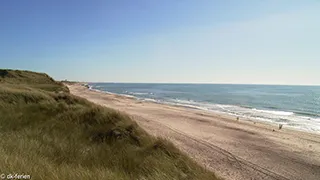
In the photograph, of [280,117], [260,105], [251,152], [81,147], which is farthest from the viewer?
[260,105]

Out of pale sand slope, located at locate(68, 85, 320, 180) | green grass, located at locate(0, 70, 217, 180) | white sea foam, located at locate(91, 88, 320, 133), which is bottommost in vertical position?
white sea foam, located at locate(91, 88, 320, 133)

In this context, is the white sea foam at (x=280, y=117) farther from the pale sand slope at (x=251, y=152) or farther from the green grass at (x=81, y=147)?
the green grass at (x=81, y=147)

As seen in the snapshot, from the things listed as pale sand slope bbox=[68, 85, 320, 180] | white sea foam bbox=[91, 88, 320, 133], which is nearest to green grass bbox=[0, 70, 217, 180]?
pale sand slope bbox=[68, 85, 320, 180]

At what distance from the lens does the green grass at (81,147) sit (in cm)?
439

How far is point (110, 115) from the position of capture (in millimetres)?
9352

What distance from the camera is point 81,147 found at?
6422mm

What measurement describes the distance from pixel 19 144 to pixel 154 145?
10.4 feet

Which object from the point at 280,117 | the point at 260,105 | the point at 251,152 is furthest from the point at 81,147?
the point at 260,105

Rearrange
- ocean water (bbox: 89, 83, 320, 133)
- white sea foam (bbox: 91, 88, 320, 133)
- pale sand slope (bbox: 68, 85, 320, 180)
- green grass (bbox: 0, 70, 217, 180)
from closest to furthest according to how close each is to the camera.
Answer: green grass (bbox: 0, 70, 217, 180) < pale sand slope (bbox: 68, 85, 320, 180) < white sea foam (bbox: 91, 88, 320, 133) < ocean water (bbox: 89, 83, 320, 133)

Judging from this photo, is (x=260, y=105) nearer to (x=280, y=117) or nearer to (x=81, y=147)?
(x=280, y=117)

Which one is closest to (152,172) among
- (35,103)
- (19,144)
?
(19,144)

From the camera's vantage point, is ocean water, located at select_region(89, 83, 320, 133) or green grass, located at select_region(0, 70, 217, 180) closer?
green grass, located at select_region(0, 70, 217, 180)

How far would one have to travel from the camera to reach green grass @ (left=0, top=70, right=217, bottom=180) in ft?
14.4

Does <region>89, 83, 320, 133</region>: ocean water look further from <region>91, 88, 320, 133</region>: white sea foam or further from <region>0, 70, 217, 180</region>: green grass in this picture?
<region>0, 70, 217, 180</region>: green grass
